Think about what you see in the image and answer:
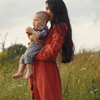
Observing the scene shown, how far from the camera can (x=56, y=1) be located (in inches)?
86.4

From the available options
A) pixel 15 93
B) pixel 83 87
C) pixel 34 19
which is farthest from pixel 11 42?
pixel 34 19

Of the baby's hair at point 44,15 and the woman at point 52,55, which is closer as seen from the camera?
the woman at point 52,55

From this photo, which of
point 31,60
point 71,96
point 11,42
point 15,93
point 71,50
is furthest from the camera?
point 11,42

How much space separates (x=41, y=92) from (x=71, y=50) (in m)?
0.73

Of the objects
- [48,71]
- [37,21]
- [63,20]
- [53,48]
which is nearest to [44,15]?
[37,21]

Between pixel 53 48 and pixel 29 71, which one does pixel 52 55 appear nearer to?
pixel 53 48

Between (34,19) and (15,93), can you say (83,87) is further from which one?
(34,19)

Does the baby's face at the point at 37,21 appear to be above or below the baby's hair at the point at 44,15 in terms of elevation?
below

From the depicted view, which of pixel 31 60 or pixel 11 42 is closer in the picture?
pixel 31 60

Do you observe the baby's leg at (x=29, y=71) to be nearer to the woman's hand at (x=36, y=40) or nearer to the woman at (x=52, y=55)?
the woman at (x=52, y=55)

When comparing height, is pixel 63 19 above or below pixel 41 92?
above

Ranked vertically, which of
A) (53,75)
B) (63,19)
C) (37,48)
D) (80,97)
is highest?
(63,19)

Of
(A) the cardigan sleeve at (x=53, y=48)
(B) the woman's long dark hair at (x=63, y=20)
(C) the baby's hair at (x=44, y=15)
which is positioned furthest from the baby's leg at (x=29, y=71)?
(C) the baby's hair at (x=44, y=15)

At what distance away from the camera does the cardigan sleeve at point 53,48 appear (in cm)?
204
